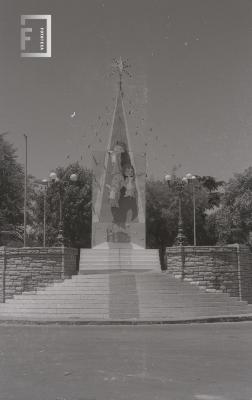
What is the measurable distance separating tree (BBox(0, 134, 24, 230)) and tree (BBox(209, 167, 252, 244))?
1305cm

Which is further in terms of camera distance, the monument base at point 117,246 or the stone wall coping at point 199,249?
the monument base at point 117,246

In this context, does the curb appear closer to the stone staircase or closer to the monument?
the stone staircase

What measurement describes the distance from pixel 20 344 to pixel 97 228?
16.0m

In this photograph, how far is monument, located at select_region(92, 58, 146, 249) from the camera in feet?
87.1

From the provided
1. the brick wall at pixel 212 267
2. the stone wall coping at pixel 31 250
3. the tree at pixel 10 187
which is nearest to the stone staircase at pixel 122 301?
the brick wall at pixel 212 267

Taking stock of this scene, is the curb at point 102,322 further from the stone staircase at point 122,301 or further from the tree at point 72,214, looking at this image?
the tree at point 72,214

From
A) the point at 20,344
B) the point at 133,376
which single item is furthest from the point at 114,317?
the point at 133,376

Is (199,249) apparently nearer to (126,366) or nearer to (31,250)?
(31,250)

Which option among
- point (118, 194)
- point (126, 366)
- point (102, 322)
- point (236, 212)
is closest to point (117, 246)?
point (118, 194)

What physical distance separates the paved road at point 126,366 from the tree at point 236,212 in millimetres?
25033

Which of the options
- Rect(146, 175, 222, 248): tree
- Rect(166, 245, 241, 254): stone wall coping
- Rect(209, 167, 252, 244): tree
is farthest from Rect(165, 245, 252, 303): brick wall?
Rect(146, 175, 222, 248): tree

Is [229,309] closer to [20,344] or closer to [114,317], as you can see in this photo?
[114,317]

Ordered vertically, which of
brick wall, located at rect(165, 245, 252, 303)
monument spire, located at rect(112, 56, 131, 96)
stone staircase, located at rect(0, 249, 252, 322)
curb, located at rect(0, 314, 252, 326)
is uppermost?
monument spire, located at rect(112, 56, 131, 96)

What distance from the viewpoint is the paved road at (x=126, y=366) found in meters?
5.99
